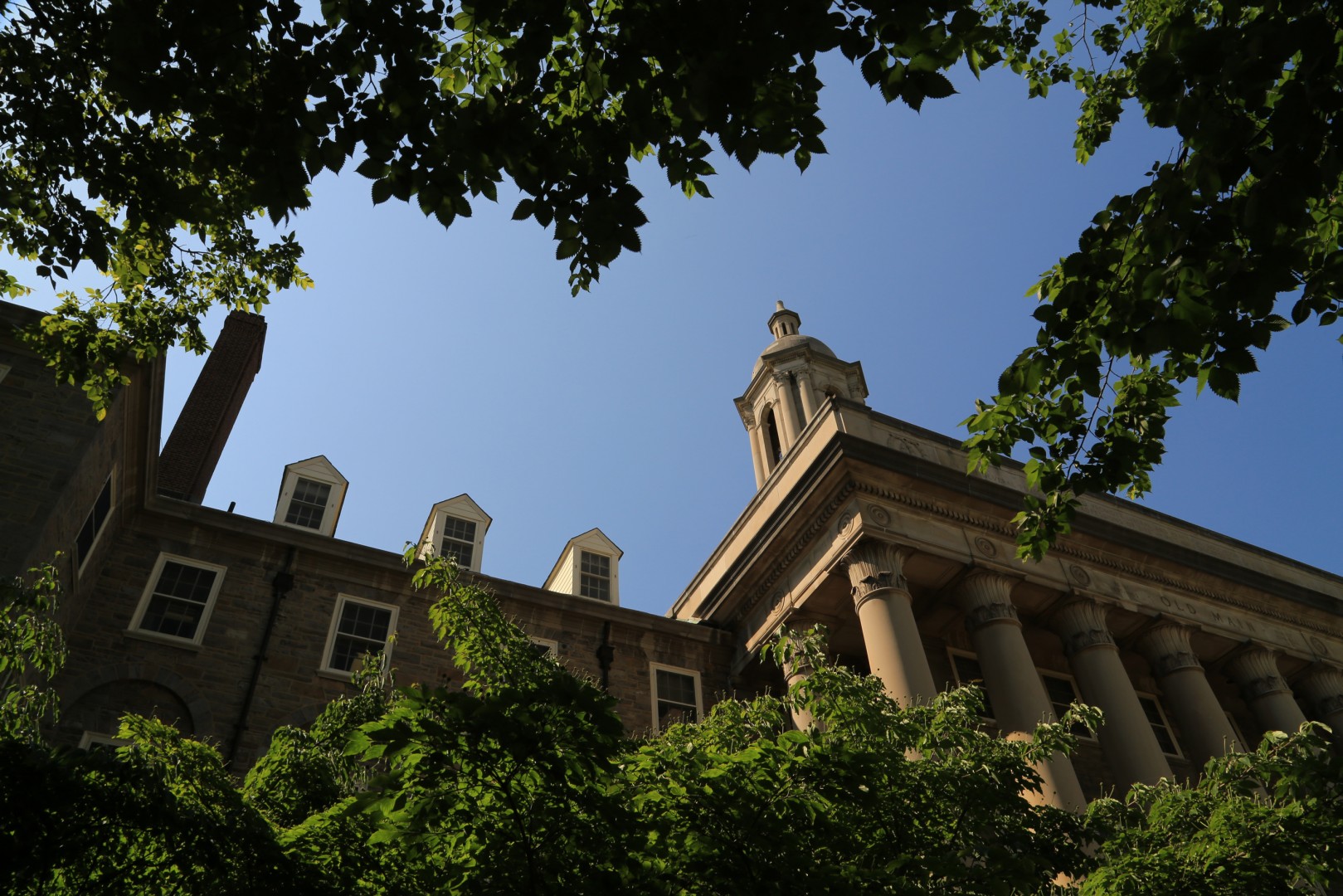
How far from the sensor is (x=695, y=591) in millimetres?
28172

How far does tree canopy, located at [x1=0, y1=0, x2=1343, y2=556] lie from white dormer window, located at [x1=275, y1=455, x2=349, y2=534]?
50.7ft

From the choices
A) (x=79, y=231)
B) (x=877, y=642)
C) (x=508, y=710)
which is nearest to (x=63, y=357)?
(x=79, y=231)

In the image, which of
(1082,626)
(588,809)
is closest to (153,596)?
(588,809)

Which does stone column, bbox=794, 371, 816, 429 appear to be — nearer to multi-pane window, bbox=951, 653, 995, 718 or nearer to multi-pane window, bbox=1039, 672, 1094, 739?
multi-pane window, bbox=951, 653, 995, 718

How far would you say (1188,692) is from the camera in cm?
2242

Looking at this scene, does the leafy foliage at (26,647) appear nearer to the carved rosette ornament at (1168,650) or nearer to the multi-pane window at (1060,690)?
the multi-pane window at (1060,690)

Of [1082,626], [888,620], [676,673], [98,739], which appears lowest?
[98,739]

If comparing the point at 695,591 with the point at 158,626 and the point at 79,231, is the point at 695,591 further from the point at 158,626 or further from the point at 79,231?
the point at 79,231

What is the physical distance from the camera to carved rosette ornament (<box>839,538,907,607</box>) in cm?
1969

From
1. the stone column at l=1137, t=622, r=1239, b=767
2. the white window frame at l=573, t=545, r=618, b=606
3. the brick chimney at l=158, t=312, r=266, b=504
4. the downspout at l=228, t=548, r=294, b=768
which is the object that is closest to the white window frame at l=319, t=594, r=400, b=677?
the downspout at l=228, t=548, r=294, b=768

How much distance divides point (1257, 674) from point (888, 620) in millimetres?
12575

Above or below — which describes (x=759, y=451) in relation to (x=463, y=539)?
above

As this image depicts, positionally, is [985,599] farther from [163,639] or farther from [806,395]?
[163,639]

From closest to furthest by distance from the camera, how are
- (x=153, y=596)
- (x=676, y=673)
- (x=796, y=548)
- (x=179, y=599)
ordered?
(x=153, y=596)
(x=179, y=599)
(x=796, y=548)
(x=676, y=673)
